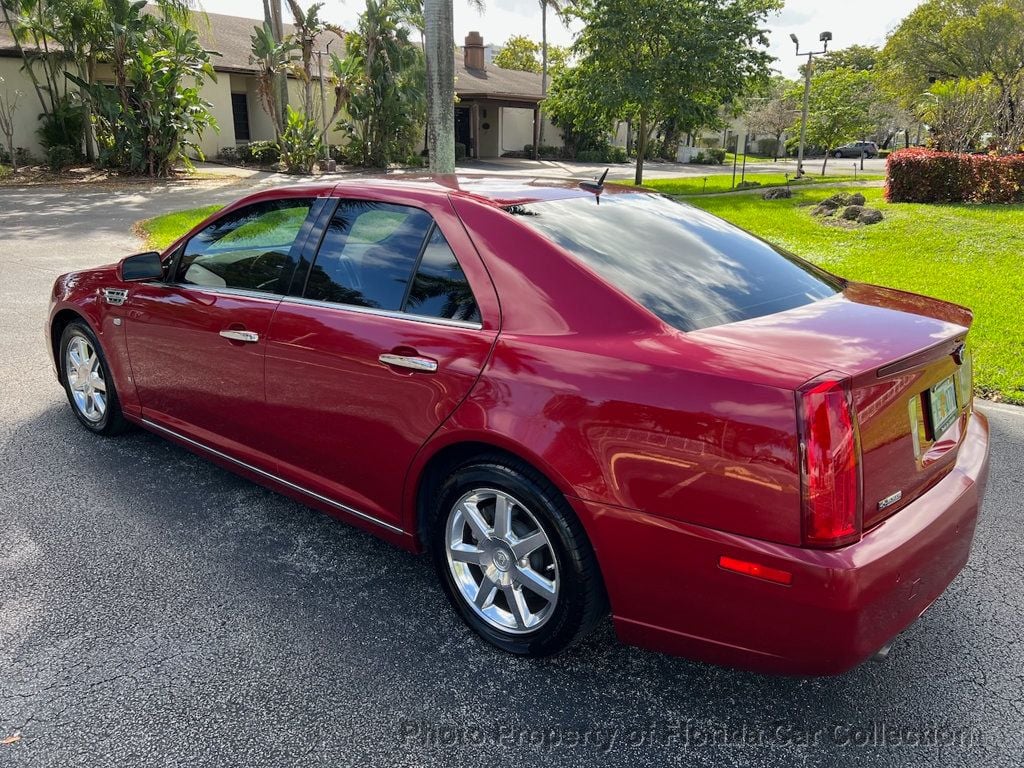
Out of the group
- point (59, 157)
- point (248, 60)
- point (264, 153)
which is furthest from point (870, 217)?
point (248, 60)

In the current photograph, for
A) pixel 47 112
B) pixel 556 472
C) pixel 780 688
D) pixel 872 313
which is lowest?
pixel 780 688

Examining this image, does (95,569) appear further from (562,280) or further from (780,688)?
(780,688)

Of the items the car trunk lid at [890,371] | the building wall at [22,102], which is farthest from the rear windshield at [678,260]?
the building wall at [22,102]

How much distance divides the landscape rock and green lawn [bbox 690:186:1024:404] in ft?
0.79

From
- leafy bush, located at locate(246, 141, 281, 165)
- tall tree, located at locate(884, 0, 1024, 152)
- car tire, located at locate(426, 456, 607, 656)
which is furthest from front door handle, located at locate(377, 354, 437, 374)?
tall tree, located at locate(884, 0, 1024, 152)

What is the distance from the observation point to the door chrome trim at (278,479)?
3.05 meters

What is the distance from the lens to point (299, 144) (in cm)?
2455

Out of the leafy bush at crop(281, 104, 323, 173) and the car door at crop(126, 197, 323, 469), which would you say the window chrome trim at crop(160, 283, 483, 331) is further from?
the leafy bush at crop(281, 104, 323, 173)

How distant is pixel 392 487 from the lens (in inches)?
115

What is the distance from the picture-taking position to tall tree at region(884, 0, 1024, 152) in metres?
42.1

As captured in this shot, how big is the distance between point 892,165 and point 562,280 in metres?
17.5

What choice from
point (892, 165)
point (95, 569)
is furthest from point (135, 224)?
point (892, 165)

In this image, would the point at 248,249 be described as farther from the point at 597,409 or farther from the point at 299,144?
the point at 299,144

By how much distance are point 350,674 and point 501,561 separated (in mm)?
637
